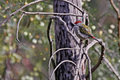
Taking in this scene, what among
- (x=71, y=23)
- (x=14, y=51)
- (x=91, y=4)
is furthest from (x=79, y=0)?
(x=14, y=51)

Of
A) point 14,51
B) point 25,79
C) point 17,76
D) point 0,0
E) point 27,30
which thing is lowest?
point 17,76

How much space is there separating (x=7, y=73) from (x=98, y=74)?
6.87ft

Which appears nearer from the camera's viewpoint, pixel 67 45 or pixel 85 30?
pixel 85 30

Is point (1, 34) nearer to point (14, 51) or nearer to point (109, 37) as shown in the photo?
point (14, 51)

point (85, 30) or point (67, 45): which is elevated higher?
point (85, 30)

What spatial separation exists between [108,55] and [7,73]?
2.43 metres

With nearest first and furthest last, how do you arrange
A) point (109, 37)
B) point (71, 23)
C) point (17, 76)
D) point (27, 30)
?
point (71, 23), point (27, 30), point (109, 37), point (17, 76)

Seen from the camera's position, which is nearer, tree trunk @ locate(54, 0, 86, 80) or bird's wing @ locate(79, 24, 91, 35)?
bird's wing @ locate(79, 24, 91, 35)

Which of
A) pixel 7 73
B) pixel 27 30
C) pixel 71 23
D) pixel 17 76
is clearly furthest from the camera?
pixel 17 76

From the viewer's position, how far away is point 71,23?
8.55 ft

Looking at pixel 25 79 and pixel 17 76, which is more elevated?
pixel 25 79

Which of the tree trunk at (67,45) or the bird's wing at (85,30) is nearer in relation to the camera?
the bird's wing at (85,30)

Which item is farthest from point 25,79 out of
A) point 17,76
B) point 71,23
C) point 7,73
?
point 71,23

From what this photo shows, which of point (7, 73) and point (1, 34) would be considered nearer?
point (1, 34)
